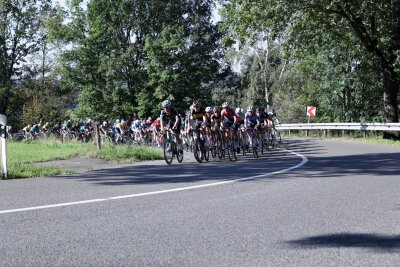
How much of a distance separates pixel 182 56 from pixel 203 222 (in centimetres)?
3654

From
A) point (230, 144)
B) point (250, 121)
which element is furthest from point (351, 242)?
point (250, 121)

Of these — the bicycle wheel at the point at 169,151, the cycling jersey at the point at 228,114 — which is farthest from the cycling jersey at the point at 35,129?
the bicycle wheel at the point at 169,151

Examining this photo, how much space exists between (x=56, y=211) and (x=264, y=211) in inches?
107

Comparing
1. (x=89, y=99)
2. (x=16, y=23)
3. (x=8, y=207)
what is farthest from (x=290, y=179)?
(x=16, y=23)

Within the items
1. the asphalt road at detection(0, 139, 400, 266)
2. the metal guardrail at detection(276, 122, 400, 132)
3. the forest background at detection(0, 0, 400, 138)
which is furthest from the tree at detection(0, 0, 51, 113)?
the asphalt road at detection(0, 139, 400, 266)

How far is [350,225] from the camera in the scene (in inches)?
234

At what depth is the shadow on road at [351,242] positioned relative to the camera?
5.02 m

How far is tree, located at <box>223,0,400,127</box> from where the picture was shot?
25.2 m

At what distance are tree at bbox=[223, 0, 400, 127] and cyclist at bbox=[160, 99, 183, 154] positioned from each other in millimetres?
11196

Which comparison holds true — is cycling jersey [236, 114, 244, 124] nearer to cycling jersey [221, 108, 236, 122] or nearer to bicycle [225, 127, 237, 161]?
cycling jersey [221, 108, 236, 122]

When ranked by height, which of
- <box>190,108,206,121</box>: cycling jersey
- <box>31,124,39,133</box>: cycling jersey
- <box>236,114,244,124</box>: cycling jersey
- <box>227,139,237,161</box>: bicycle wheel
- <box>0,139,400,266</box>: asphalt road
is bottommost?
<box>0,139,400,266</box>: asphalt road

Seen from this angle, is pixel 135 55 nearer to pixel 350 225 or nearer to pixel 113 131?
pixel 113 131

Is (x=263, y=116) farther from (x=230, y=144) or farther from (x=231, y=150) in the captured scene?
(x=231, y=150)

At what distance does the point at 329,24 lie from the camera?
2784 cm
